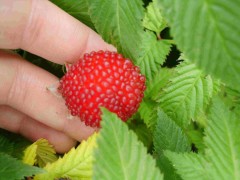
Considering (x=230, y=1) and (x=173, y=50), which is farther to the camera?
(x=173, y=50)

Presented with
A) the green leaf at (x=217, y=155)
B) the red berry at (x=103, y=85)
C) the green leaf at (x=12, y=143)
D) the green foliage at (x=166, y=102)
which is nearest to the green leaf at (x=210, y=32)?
the green foliage at (x=166, y=102)

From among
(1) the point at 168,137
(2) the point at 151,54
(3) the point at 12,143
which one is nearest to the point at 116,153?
(1) the point at 168,137

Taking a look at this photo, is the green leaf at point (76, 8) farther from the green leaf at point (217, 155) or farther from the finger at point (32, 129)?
the green leaf at point (217, 155)

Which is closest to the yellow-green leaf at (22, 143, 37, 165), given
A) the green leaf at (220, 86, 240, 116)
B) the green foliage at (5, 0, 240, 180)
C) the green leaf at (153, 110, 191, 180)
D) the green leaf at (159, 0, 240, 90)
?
the green foliage at (5, 0, 240, 180)

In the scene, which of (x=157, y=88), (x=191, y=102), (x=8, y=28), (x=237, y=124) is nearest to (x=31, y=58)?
(x=8, y=28)

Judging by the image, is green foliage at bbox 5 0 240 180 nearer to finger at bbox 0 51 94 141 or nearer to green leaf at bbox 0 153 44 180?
green leaf at bbox 0 153 44 180

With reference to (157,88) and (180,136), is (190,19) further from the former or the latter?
(157,88)

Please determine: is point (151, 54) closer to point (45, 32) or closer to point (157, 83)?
point (157, 83)
